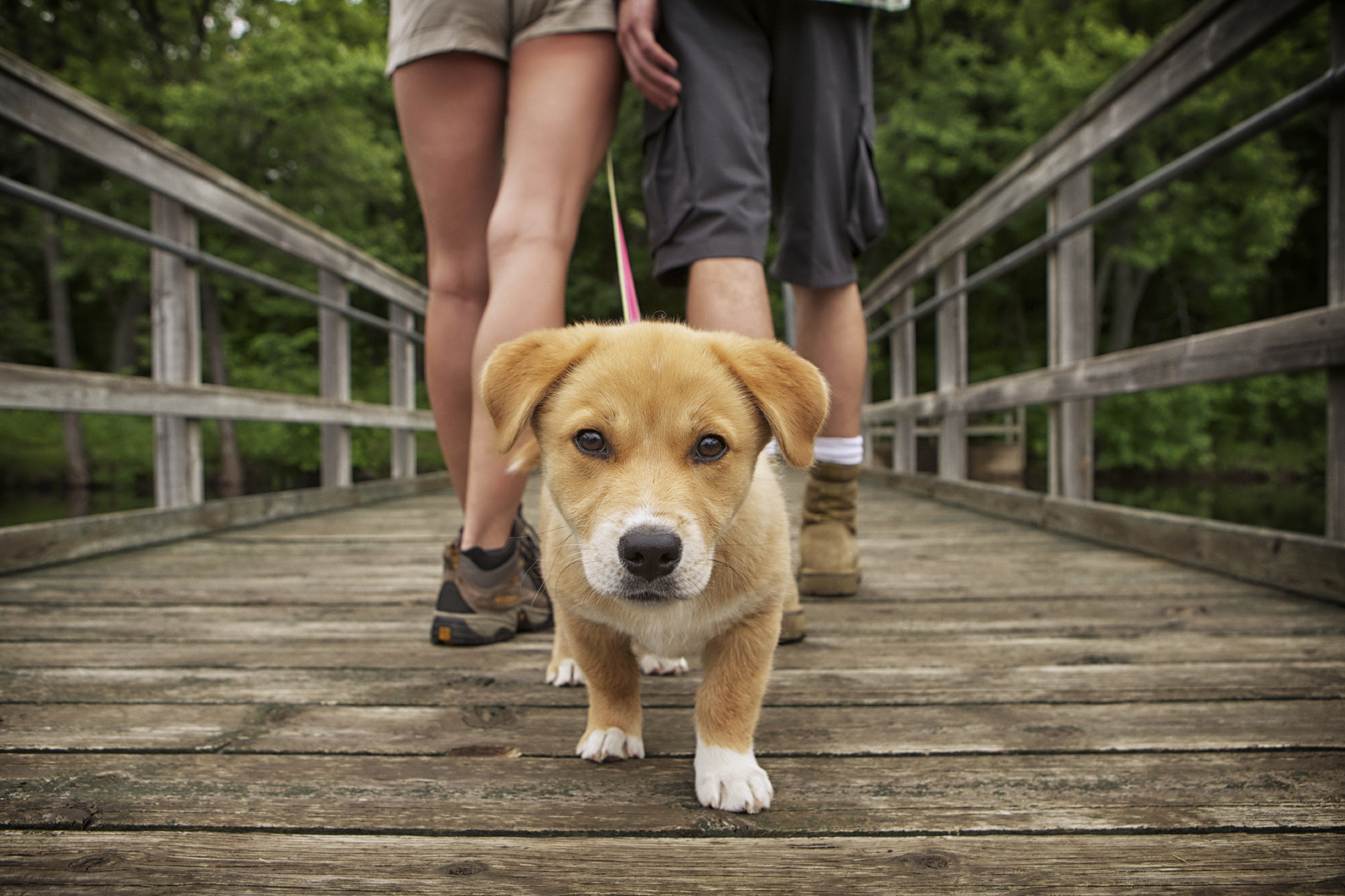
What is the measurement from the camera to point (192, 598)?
96.1 inches

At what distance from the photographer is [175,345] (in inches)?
140

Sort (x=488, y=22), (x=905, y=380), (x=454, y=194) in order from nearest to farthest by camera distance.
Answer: (x=488, y=22), (x=454, y=194), (x=905, y=380)

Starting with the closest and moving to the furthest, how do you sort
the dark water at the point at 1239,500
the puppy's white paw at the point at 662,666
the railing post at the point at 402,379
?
the puppy's white paw at the point at 662,666 → the railing post at the point at 402,379 → the dark water at the point at 1239,500

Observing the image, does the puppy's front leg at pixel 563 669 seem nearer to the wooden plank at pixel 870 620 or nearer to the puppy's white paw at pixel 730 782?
the wooden plank at pixel 870 620

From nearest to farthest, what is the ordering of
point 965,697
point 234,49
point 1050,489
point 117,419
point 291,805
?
point 291,805 < point 965,697 < point 1050,489 < point 234,49 < point 117,419

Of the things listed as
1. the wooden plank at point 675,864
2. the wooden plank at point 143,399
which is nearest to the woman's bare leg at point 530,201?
the wooden plank at point 675,864

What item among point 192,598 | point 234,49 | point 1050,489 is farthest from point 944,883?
point 234,49

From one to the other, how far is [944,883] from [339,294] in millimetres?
5220

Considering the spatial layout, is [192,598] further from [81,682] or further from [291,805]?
[291,805]

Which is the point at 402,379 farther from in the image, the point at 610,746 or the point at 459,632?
the point at 610,746

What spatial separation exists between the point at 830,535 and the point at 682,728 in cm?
112

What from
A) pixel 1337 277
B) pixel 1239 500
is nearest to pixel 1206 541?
pixel 1337 277

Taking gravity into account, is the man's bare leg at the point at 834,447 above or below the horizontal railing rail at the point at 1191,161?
below

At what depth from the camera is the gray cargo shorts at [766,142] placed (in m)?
1.90
